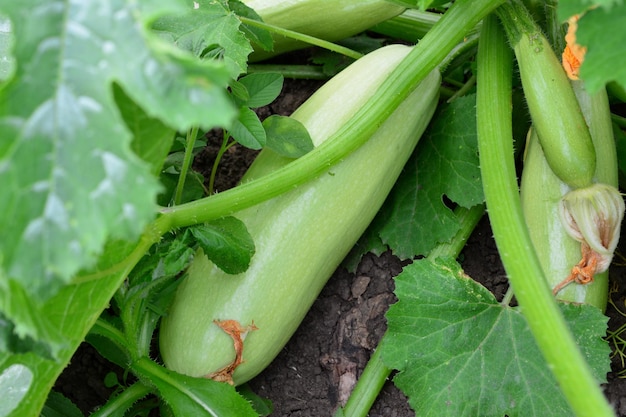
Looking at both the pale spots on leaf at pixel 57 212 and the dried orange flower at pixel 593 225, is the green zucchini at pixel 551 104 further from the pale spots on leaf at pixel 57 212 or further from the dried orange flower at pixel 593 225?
the pale spots on leaf at pixel 57 212

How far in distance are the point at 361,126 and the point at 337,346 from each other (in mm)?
639

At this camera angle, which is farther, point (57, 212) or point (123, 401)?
point (123, 401)

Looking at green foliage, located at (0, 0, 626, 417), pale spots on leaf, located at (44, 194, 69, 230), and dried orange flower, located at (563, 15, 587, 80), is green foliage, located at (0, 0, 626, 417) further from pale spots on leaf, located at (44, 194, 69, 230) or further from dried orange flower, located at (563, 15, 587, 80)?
dried orange flower, located at (563, 15, 587, 80)

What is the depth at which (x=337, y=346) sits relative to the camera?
1.98m

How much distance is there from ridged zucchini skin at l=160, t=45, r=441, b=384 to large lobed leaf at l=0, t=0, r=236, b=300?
78 cm

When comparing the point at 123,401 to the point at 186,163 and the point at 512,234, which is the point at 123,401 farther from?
the point at 512,234

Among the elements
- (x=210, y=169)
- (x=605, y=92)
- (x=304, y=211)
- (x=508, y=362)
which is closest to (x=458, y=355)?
(x=508, y=362)

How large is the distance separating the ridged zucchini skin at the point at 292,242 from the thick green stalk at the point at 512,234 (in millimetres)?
192

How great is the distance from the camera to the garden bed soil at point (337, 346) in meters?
1.92

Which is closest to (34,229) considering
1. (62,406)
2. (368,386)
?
(62,406)

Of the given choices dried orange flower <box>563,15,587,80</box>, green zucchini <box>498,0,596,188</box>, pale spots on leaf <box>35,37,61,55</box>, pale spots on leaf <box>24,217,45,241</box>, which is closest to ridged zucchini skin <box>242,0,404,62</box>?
green zucchini <box>498,0,596,188</box>

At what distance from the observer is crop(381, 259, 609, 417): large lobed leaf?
1604mm

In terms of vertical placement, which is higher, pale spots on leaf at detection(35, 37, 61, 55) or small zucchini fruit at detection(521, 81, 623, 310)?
pale spots on leaf at detection(35, 37, 61, 55)

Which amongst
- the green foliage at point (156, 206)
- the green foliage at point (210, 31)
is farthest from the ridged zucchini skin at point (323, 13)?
the green foliage at point (210, 31)
